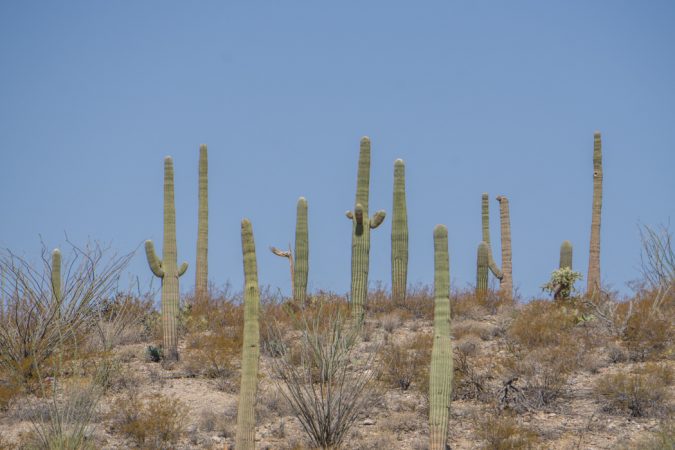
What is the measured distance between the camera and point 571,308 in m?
19.8

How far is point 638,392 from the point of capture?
48.9 feet

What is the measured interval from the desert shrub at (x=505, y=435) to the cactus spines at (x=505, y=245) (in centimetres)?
940

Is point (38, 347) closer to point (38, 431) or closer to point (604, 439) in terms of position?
point (38, 431)

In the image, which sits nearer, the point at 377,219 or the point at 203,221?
the point at 377,219

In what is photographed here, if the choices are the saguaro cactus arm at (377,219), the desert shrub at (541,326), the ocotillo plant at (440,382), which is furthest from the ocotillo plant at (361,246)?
the ocotillo plant at (440,382)

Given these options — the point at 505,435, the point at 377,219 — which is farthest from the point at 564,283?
the point at 505,435

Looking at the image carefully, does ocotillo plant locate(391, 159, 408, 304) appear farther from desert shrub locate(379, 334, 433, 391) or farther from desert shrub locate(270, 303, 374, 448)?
desert shrub locate(270, 303, 374, 448)

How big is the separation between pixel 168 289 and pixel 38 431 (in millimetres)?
5521

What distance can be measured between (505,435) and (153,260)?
768cm

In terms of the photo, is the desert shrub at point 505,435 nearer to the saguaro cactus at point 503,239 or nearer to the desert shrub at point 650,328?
the desert shrub at point 650,328

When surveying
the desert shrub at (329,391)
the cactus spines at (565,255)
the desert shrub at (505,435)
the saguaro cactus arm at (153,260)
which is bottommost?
the desert shrub at (505,435)

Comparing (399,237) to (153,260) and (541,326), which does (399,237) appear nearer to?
(541,326)

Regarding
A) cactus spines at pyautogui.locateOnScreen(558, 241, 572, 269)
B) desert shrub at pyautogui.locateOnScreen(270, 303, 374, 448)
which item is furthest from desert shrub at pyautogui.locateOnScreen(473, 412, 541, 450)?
cactus spines at pyautogui.locateOnScreen(558, 241, 572, 269)

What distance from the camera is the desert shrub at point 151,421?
1409cm
